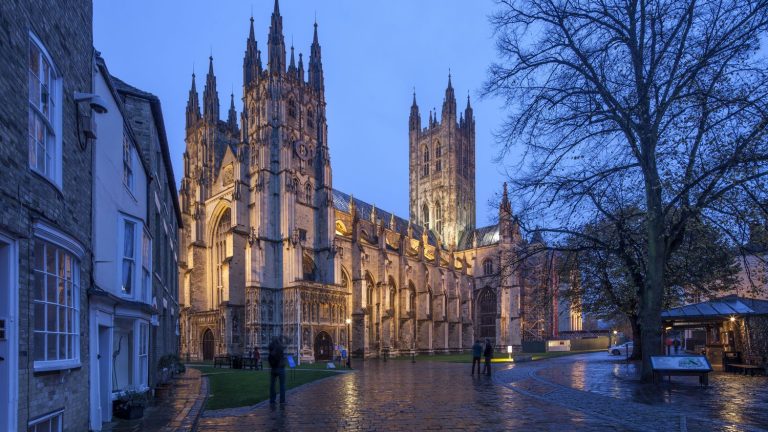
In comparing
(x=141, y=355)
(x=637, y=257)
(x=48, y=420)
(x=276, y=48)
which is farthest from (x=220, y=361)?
(x=48, y=420)

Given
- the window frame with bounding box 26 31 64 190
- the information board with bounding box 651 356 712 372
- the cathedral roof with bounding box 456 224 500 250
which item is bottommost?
the information board with bounding box 651 356 712 372

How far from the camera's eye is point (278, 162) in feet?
157

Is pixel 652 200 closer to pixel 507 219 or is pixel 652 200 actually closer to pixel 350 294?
pixel 507 219

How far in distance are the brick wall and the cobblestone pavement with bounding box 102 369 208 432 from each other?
1.16 metres

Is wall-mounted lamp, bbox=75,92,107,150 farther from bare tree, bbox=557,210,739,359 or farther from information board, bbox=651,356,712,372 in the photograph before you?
information board, bbox=651,356,712,372

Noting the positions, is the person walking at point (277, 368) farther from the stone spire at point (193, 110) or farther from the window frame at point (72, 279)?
the stone spire at point (193, 110)

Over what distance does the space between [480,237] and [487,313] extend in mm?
10429

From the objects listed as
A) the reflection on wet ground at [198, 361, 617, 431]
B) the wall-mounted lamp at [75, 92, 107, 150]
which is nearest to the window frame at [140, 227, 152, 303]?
the reflection on wet ground at [198, 361, 617, 431]

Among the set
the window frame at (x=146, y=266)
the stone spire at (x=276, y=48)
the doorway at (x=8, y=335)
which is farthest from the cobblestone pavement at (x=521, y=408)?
the stone spire at (x=276, y=48)

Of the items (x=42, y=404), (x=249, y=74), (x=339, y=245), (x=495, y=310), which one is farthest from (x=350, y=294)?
(x=42, y=404)

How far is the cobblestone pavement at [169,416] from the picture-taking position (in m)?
9.95

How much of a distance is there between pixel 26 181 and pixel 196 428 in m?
5.54

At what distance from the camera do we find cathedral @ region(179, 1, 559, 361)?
1784 inches

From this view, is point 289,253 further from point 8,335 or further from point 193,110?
point 8,335
